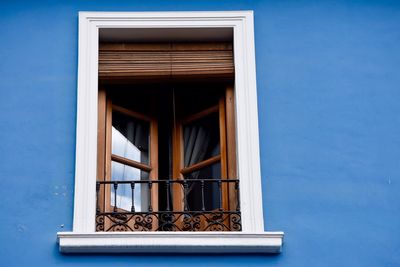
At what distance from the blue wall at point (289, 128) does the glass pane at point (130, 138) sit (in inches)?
23.9

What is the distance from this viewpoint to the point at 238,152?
737 cm

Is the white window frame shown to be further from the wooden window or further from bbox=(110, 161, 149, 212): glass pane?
bbox=(110, 161, 149, 212): glass pane

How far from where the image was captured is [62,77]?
7531 millimetres

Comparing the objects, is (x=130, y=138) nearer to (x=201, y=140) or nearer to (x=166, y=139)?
(x=166, y=139)

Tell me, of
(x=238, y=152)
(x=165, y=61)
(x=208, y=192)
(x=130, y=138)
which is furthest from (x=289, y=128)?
(x=130, y=138)

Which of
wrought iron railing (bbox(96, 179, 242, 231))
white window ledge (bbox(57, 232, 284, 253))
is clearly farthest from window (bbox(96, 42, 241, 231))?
white window ledge (bbox(57, 232, 284, 253))

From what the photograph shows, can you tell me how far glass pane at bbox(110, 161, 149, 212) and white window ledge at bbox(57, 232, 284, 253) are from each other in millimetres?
599

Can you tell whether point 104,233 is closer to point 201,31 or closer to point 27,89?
point 27,89

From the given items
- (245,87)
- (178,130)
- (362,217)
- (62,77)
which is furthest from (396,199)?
(62,77)

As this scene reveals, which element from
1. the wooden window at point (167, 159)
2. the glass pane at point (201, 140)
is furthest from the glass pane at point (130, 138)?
the glass pane at point (201, 140)

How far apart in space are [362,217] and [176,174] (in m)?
1.59

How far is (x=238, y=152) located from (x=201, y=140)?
0.69 m

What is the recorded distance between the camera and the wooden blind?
25.5 ft

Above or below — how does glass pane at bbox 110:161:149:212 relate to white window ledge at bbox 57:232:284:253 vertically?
above
